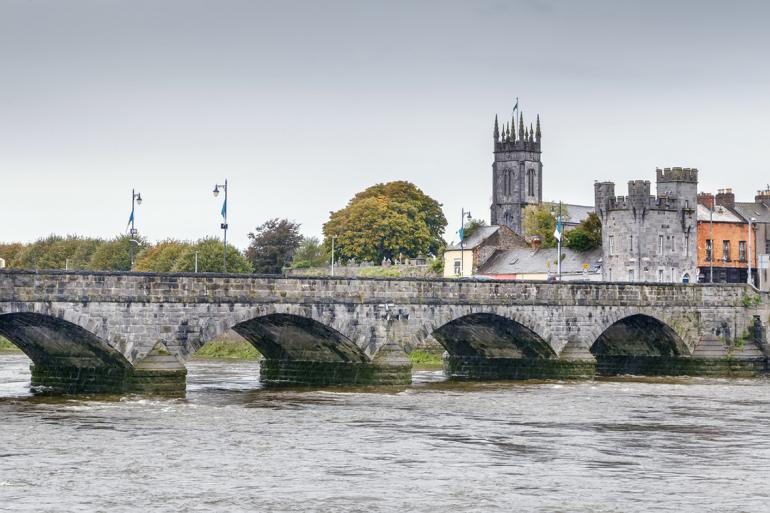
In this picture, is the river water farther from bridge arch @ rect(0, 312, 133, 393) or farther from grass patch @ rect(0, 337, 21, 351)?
grass patch @ rect(0, 337, 21, 351)

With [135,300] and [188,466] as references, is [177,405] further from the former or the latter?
[188,466]

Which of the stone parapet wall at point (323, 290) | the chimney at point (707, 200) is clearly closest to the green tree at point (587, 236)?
the chimney at point (707, 200)

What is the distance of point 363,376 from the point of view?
209 feet

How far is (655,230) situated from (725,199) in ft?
33.6

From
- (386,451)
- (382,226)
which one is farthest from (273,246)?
(386,451)

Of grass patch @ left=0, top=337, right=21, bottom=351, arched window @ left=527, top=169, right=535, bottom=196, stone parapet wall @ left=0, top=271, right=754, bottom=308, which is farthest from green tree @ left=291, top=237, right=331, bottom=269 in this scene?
stone parapet wall @ left=0, top=271, right=754, bottom=308

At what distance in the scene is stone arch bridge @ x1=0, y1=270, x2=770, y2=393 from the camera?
5591cm

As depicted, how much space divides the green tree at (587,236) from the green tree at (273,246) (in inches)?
1230

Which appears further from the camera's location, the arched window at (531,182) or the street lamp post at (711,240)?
the arched window at (531,182)

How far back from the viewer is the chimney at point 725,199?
10700 cm

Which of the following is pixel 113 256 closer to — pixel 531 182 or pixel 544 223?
pixel 544 223

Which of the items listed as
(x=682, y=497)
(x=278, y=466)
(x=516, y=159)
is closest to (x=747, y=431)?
(x=682, y=497)

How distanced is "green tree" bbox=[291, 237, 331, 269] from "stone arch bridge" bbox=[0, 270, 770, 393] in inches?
2722

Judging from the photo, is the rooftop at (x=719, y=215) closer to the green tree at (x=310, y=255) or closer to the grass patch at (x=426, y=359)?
the grass patch at (x=426, y=359)
